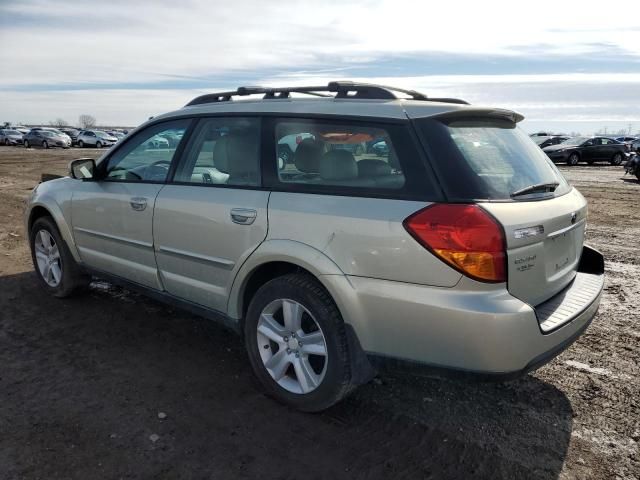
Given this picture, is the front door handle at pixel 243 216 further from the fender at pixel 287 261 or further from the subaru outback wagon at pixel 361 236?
the fender at pixel 287 261

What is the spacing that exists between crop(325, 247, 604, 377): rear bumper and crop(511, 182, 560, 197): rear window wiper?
57 cm

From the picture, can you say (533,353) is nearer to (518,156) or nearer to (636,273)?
(518,156)

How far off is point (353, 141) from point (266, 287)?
977mm

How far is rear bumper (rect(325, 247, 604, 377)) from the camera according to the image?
94.9 inches

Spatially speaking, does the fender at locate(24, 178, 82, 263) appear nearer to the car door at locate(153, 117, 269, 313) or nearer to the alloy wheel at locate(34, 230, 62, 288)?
the alloy wheel at locate(34, 230, 62, 288)

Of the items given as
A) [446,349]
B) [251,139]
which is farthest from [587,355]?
[251,139]

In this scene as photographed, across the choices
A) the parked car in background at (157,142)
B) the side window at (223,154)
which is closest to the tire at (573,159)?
the parked car in background at (157,142)

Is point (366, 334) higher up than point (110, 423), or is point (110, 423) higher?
point (366, 334)

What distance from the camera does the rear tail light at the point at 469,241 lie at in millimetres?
2404

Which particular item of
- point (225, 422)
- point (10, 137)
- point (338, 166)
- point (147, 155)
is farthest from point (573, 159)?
point (10, 137)

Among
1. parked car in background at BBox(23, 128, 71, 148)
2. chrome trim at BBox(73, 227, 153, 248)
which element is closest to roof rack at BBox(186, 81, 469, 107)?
chrome trim at BBox(73, 227, 153, 248)

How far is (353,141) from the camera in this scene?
2.93m

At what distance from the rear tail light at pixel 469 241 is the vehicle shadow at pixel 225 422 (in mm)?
636

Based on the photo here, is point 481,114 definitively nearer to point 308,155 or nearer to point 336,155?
point 336,155
